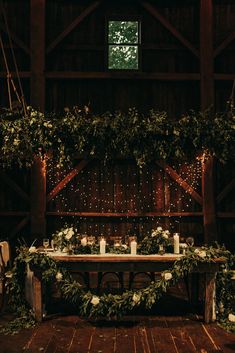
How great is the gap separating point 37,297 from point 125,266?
4.07 ft

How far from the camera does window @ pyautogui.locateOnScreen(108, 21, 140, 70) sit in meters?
8.95

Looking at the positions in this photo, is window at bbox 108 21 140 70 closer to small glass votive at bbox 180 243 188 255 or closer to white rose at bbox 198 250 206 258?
small glass votive at bbox 180 243 188 255

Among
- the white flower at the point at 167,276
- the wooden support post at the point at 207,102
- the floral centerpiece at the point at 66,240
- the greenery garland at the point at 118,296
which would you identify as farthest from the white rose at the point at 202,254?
the wooden support post at the point at 207,102

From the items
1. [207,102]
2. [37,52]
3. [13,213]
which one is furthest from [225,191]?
[37,52]

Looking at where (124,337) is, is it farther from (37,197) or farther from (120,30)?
(120,30)

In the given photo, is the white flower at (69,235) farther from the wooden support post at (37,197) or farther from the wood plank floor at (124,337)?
the wooden support post at (37,197)

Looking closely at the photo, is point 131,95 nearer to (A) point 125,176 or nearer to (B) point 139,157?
(A) point 125,176

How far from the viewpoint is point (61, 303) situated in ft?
21.0

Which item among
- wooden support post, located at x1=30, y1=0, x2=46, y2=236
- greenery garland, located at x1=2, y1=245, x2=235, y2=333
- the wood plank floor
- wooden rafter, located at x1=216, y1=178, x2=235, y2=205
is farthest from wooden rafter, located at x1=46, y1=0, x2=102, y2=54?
the wood plank floor

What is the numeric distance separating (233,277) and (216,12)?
19.5 feet

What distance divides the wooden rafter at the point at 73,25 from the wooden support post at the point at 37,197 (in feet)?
7.91

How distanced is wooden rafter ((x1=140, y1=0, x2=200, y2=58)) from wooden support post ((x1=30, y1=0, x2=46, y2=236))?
220cm

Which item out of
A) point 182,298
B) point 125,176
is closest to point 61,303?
point 182,298

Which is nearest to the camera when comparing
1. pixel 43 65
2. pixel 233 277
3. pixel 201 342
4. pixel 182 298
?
pixel 201 342
